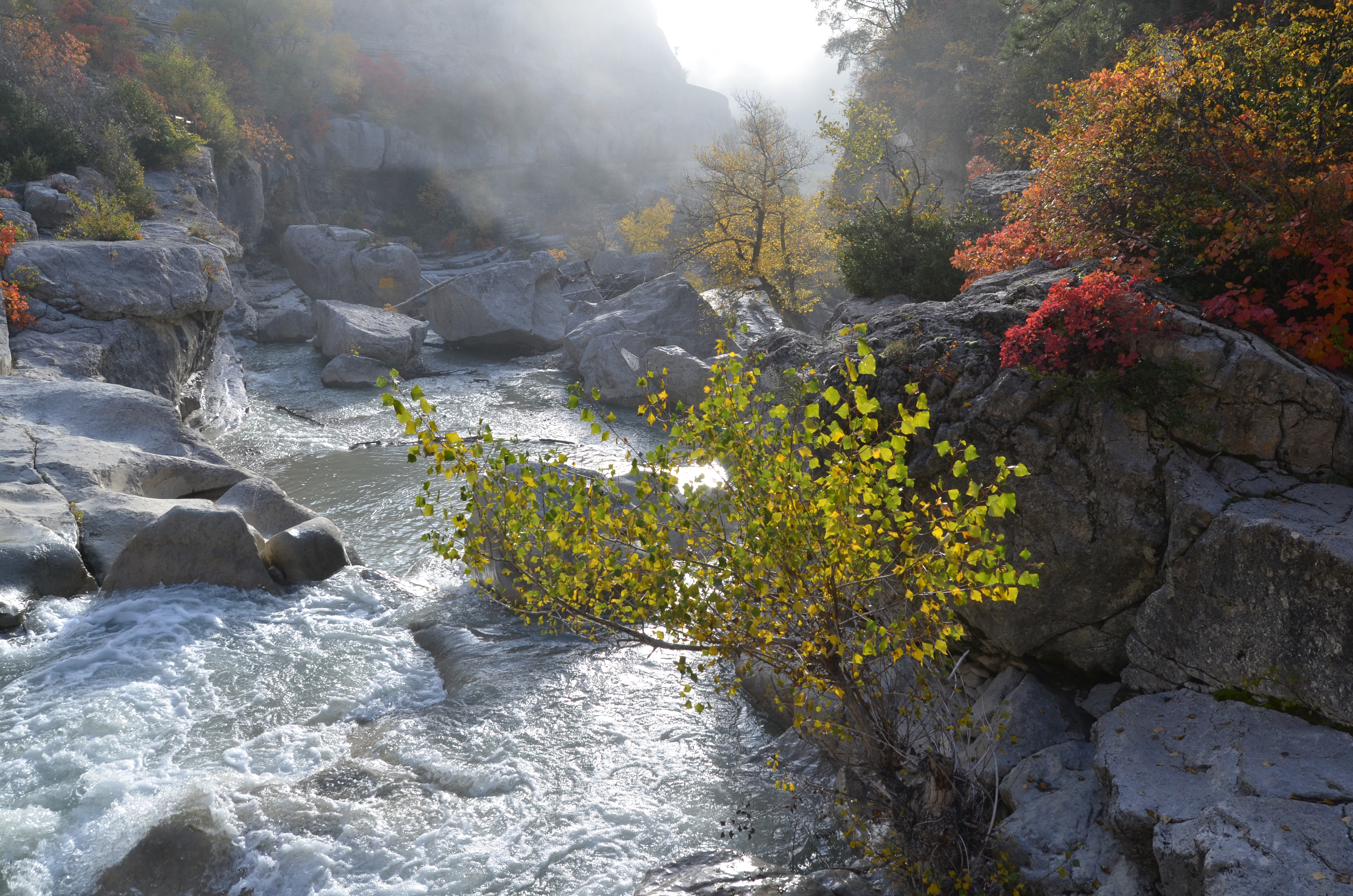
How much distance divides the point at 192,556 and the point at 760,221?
20.2m

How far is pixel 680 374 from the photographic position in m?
23.7

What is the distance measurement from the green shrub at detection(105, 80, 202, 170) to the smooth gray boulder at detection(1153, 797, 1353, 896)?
34.4m

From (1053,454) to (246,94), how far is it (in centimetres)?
5786

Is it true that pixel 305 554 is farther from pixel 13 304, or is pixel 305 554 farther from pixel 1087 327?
pixel 1087 327

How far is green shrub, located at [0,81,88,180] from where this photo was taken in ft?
71.0

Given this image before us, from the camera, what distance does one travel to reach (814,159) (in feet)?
85.2

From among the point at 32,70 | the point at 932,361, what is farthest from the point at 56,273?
the point at 932,361

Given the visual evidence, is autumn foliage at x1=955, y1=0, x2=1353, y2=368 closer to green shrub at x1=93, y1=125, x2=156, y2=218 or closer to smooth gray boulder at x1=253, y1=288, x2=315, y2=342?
green shrub at x1=93, y1=125, x2=156, y2=218

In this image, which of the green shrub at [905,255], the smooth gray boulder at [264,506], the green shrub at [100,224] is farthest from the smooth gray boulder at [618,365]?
the green shrub at [100,224]

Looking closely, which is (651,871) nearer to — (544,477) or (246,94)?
(544,477)

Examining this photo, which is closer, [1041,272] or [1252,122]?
[1252,122]

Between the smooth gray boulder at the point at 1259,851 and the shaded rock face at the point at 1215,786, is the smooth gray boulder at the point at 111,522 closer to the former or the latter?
the shaded rock face at the point at 1215,786

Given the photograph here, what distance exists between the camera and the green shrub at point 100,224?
19.4m

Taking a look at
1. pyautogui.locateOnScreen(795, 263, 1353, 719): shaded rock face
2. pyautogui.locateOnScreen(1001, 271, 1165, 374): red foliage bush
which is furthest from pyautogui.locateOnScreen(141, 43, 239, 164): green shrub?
pyautogui.locateOnScreen(795, 263, 1353, 719): shaded rock face
